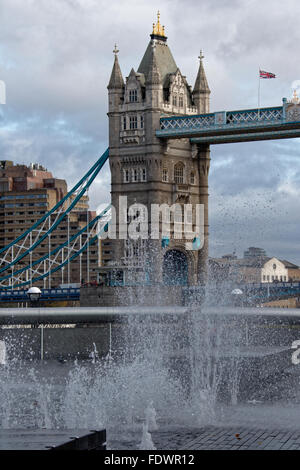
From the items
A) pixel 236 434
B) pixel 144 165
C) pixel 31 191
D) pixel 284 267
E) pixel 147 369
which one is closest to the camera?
pixel 236 434

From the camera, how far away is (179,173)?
226 feet

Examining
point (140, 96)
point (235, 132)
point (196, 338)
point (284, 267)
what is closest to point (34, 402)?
point (196, 338)

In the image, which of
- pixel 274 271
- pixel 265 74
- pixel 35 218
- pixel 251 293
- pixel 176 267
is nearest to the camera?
pixel 265 74

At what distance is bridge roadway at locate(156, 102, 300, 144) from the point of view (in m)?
61.2

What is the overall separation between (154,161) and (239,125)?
7.41m

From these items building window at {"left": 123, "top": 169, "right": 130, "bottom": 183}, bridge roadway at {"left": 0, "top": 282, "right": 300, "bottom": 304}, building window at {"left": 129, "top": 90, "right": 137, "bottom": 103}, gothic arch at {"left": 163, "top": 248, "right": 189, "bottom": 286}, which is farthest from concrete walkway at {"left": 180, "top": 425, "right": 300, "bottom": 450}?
building window at {"left": 129, "top": 90, "right": 137, "bottom": 103}

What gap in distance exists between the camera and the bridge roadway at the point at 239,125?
201ft

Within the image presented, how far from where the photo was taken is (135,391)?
22.3m

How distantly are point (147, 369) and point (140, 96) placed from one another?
4408 centimetres

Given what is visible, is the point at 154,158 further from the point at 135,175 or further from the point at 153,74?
the point at 153,74

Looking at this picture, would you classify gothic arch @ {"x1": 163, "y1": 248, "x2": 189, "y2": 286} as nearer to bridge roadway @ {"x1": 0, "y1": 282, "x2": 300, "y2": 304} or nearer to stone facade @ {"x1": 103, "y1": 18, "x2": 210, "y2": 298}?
stone facade @ {"x1": 103, "y1": 18, "x2": 210, "y2": 298}

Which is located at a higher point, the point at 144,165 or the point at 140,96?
the point at 140,96

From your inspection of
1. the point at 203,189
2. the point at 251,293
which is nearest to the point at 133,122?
the point at 203,189

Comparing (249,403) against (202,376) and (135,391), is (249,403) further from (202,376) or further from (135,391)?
(202,376)
